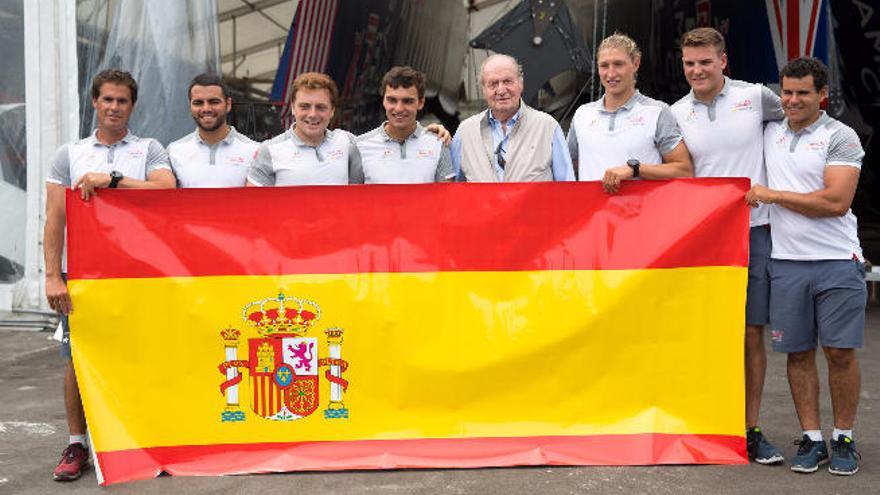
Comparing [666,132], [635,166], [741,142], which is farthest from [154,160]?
[741,142]

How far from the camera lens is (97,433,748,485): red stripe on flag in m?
4.32

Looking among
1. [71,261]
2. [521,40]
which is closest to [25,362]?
[71,261]

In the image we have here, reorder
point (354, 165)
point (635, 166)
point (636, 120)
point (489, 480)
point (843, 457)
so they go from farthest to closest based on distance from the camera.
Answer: point (354, 165) < point (636, 120) < point (635, 166) < point (843, 457) < point (489, 480)

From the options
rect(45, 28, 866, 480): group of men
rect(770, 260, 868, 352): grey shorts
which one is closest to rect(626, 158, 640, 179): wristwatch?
rect(45, 28, 866, 480): group of men

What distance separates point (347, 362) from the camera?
4.38m

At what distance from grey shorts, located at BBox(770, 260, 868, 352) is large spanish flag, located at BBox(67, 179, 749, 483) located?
0.55 ft

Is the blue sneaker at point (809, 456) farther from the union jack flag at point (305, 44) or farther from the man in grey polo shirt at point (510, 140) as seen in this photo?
the union jack flag at point (305, 44)

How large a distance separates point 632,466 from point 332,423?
1.27 metres

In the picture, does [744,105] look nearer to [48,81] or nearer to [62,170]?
[62,170]

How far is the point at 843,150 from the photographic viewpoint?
4.21m

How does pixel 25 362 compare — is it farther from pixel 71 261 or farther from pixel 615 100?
pixel 615 100

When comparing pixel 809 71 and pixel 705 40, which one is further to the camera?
pixel 705 40

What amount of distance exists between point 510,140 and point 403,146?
0.49 meters

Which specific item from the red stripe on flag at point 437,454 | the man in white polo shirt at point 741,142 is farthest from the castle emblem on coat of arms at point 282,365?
the man in white polo shirt at point 741,142
